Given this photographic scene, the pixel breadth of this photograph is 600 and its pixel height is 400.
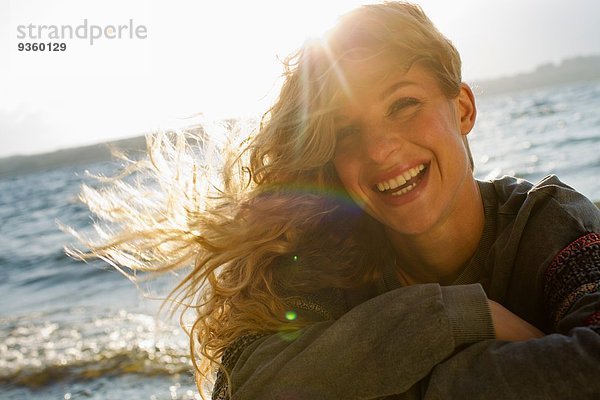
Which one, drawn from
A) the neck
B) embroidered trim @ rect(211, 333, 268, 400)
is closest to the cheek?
the neck

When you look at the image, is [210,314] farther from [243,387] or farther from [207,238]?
[243,387]

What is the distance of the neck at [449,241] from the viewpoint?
273cm

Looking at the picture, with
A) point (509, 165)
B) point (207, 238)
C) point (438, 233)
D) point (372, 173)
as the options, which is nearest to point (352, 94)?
point (372, 173)

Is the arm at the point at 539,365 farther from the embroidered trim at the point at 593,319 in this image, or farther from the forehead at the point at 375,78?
the forehead at the point at 375,78

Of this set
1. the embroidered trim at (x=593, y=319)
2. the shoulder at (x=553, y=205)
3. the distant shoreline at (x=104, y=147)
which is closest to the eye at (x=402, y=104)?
the shoulder at (x=553, y=205)

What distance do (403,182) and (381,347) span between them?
83cm

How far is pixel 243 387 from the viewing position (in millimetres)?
2170

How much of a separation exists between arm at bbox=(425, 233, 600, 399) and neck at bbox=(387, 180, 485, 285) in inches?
29.6

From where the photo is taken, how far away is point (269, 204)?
286 cm

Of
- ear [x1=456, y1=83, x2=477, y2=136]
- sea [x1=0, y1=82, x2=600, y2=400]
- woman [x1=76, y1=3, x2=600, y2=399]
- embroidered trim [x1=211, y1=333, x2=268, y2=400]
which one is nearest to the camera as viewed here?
woman [x1=76, y1=3, x2=600, y2=399]

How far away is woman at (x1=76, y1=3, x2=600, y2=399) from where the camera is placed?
1.91 meters

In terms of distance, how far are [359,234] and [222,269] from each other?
0.68 m

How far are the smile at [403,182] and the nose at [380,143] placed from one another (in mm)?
98

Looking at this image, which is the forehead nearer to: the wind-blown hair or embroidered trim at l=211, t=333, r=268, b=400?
the wind-blown hair
